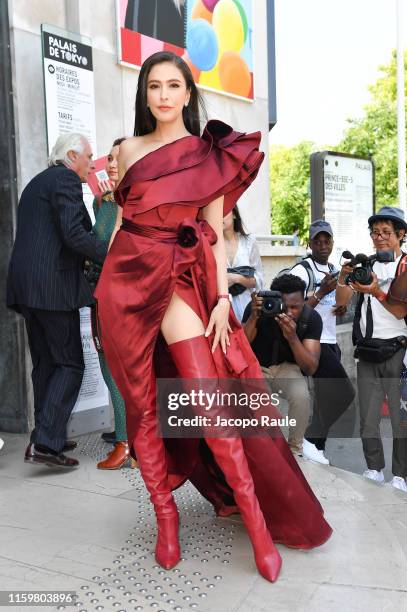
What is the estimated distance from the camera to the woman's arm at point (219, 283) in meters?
2.81

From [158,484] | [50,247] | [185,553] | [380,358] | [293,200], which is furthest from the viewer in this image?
Answer: [293,200]

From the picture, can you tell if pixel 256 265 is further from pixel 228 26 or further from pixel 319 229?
pixel 228 26

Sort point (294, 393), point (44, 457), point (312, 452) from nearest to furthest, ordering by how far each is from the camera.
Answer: point (44, 457), point (294, 393), point (312, 452)

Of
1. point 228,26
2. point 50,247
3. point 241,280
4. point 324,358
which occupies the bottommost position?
point 324,358

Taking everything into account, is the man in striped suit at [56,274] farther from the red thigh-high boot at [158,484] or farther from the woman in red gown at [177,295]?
the red thigh-high boot at [158,484]

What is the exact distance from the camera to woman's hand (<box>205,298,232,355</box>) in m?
2.80

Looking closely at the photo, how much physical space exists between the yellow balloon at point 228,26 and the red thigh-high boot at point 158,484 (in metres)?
5.48

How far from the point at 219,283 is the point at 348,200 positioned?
20.5ft

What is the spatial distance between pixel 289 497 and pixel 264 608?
0.53 metres

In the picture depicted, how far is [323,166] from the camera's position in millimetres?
8375

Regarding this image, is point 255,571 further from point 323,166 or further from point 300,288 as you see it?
point 323,166

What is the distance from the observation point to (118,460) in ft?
13.7

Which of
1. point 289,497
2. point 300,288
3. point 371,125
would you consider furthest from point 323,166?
point 371,125

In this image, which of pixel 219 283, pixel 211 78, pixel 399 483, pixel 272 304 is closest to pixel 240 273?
pixel 272 304
